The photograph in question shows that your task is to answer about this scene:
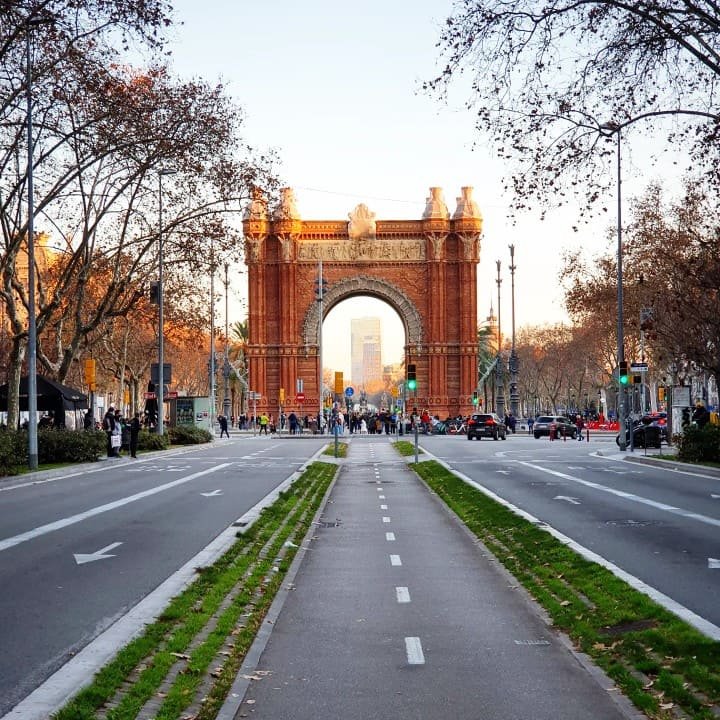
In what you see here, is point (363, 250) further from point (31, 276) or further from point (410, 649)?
point (410, 649)

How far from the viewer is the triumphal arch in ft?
295

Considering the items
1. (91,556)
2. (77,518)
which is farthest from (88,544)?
(77,518)

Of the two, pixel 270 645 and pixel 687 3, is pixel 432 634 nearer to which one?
pixel 270 645

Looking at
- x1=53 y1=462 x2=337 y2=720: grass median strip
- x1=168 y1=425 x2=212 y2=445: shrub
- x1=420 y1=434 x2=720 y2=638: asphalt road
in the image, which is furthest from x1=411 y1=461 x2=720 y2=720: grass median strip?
x1=168 y1=425 x2=212 y2=445: shrub

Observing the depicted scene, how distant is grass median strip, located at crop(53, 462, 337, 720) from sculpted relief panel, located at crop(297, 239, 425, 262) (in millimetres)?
76637

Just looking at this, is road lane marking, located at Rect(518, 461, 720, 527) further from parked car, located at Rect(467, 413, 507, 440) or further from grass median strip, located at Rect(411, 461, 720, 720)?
parked car, located at Rect(467, 413, 507, 440)

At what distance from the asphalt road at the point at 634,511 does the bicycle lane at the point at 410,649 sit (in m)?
1.55

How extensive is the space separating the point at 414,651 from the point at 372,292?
82619 millimetres

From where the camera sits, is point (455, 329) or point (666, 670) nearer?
point (666, 670)

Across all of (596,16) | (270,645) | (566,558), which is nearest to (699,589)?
(566,558)

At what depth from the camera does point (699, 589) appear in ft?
36.4

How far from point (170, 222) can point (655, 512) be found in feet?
95.7

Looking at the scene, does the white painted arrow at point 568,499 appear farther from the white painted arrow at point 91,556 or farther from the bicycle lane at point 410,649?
the white painted arrow at point 91,556

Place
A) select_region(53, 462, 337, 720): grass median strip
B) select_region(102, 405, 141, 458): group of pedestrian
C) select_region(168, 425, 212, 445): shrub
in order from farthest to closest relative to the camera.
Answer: select_region(168, 425, 212, 445): shrub
select_region(102, 405, 141, 458): group of pedestrian
select_region(53, 462, 337, 720): grass median strip
